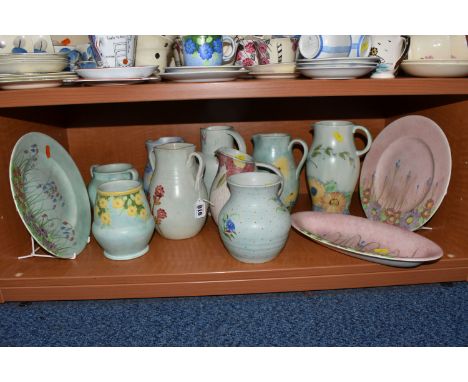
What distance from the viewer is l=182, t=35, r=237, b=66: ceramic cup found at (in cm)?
69

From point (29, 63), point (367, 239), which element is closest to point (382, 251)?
point (367, 239)

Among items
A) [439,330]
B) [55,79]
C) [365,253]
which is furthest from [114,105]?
[439,330]

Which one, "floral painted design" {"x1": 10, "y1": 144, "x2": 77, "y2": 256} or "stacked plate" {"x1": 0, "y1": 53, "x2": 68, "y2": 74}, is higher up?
"stacked plate" {"x1": 0, "y1": 53, "x2": 68, "y2": 74}

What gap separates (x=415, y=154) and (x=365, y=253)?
10.9 inches

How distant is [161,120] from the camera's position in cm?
103

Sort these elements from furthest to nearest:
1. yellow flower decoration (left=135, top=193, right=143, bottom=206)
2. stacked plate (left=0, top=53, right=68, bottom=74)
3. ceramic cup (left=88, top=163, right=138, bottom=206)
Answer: ceramic cup (left=88, top=163, right=138, bottom=206) < yellow flower decoration (left=135, top=193, right=143, bottom=206) < stacked plate (left=0, top=53, right=68, bottom=74)

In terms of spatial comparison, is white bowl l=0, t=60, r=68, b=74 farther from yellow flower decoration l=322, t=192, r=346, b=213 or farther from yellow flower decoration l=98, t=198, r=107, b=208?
yellow flower decoration l=322, t=192, r=346, b=213

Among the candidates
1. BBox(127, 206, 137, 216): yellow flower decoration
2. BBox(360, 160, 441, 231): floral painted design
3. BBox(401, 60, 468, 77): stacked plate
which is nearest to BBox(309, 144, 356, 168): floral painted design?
BBox(360, 160, 441, 231): floral painted design

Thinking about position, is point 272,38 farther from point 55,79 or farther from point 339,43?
point 55,79

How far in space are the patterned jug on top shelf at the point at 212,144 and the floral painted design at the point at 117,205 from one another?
0.21 meters

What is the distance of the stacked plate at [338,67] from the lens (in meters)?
0.67

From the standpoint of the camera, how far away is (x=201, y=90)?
26.2 inches

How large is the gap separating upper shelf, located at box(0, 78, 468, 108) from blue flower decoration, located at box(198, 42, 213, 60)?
0.07m

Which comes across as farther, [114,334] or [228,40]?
[228,40]
